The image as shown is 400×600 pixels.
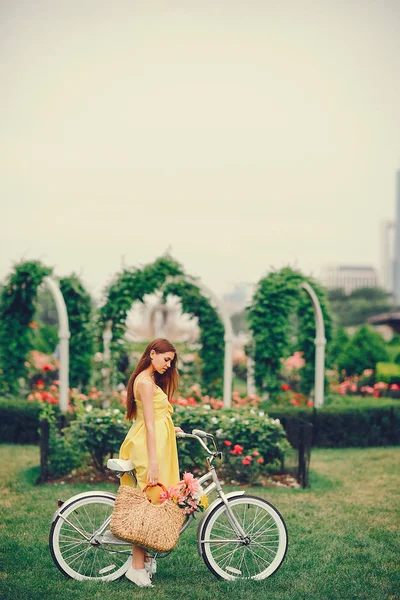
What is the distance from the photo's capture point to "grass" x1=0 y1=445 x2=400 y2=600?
4664 mm

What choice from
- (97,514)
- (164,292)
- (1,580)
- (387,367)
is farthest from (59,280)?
(387,367)

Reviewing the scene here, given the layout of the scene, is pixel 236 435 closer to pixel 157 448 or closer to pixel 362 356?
pixel 157 448

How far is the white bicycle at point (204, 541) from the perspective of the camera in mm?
4707

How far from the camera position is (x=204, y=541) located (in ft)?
15.5

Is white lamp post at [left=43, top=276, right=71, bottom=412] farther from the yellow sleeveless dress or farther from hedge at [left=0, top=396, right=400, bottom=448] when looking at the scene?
the yellow sleeveless dress

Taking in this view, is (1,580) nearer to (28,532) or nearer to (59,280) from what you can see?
(28,532)

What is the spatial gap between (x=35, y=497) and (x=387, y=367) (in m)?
10.3

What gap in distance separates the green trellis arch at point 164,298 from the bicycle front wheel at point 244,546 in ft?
17.2

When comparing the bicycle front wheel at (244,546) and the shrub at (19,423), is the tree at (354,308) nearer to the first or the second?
the shrub at (19,423)

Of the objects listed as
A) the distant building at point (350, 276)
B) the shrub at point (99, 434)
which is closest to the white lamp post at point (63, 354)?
the shrub at point (99, 434)

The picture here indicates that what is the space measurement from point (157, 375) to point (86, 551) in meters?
1.30

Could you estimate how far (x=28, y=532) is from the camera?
5.92 metres

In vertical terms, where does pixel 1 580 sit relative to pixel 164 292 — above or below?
below

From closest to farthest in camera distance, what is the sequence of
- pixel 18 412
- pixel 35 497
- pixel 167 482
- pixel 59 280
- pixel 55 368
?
pixel 167 482 < pixel 35 497 < pixel 18 412 < pixel 59 280 < pixel 55 368
